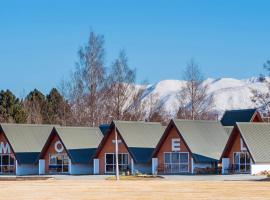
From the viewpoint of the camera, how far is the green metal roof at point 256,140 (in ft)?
220

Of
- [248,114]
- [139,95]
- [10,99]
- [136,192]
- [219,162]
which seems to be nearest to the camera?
[136,192]

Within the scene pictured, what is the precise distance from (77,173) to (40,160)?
4391 mm

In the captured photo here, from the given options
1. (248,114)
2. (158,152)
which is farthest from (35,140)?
(248,114)

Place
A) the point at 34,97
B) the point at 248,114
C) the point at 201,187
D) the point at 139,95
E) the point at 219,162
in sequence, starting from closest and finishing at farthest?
the point at 201,187 < the point at 219,162 < the point at 248,114 < the point at 139,95 < the point at 34,97

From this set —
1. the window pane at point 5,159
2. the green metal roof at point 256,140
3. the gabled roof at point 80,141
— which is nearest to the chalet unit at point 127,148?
the gabled roof at point 80,141

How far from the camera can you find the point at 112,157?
7675cm

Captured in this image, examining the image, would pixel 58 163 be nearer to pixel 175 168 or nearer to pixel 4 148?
pixel 4 148

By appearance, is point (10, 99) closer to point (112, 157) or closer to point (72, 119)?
point (72, 119)

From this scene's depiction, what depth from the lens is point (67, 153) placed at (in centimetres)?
7850

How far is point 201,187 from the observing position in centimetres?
4681

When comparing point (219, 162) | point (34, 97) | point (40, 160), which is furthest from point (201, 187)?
point (34, 97)

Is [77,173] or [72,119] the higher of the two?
[72,119]

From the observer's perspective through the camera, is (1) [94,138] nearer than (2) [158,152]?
No

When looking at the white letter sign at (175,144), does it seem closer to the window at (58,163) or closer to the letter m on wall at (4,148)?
the window at (58,163)
